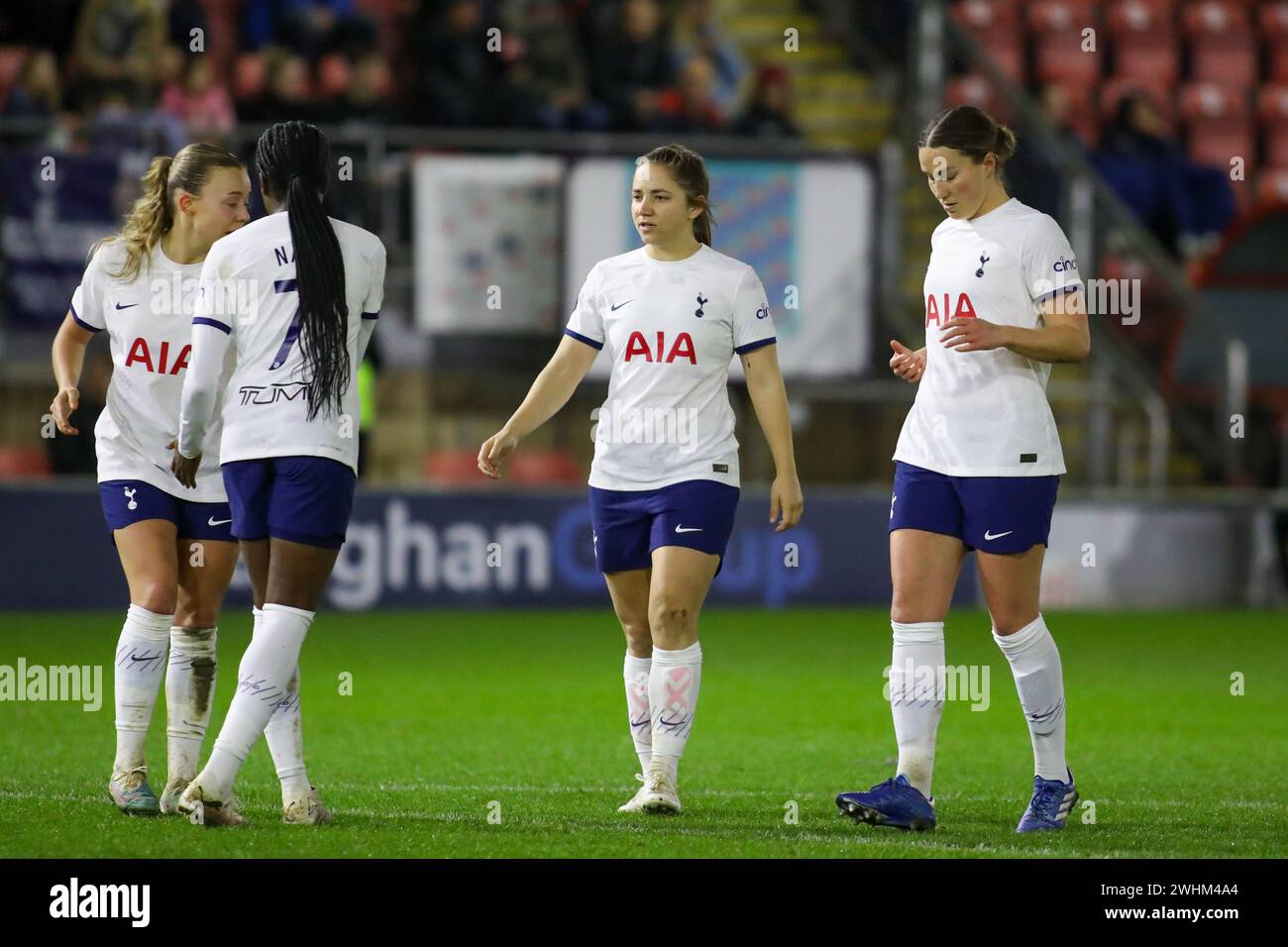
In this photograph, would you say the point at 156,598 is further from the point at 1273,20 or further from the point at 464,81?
the point at 1273,20

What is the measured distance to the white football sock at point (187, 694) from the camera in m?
6.32

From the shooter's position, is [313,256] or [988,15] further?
[988,15]

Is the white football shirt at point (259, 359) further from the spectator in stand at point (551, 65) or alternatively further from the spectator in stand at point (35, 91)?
the spectator in stand at point (551, 65)

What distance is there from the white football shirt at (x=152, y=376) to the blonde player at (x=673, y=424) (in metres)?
1.00

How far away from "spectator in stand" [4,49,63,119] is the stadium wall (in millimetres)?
3104

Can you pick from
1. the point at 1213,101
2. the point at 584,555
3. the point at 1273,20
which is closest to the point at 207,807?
the point at 584,555

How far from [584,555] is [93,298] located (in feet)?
27.0

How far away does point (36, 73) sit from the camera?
15.1 meters

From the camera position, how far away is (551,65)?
1695 cm

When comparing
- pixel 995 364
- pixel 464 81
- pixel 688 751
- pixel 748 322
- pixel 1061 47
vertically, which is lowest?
pixel 688 751

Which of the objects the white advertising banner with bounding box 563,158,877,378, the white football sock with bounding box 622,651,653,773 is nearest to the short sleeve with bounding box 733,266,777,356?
the white football sock with bounding box 622,651,653,773

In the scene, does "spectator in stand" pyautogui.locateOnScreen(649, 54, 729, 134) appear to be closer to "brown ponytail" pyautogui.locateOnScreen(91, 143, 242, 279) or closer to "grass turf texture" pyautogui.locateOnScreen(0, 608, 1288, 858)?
"grass turf texture" pyautogui.locateOnScreen(0, 608, 1288, 858)
